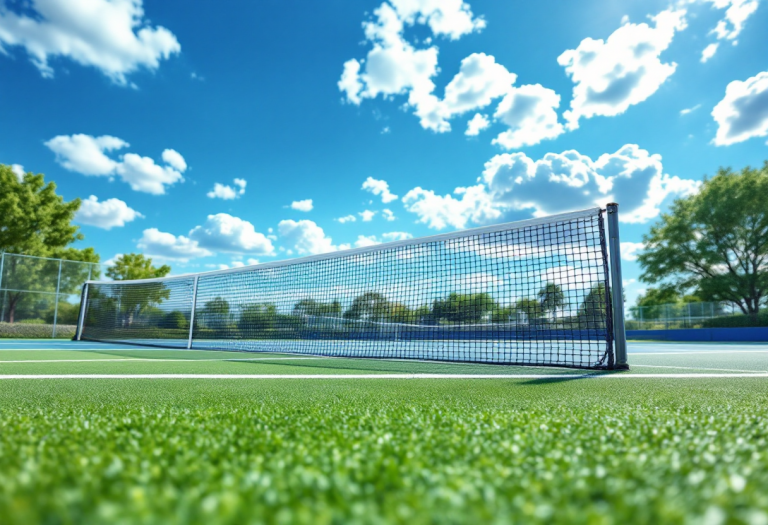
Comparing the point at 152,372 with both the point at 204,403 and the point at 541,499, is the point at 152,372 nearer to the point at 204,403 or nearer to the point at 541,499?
the point at 204,403

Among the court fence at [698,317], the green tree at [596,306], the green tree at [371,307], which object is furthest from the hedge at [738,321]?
the green tree at [596,306]

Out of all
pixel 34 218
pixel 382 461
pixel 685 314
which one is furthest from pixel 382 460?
pixel 685 314

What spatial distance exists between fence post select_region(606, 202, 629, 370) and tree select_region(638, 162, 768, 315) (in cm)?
3892

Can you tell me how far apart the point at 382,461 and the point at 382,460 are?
0.05 ft

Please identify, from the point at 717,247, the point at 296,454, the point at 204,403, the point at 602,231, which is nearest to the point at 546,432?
the point at 296,454

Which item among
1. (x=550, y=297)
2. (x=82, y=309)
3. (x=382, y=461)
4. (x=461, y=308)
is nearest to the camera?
(x=382, y=461)

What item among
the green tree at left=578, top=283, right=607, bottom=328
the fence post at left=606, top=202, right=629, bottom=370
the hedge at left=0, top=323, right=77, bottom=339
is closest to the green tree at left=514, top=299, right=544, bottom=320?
the green tree at left=578, top=283, right=607, bottom=328

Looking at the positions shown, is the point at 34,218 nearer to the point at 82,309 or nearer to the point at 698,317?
the point at 82,309

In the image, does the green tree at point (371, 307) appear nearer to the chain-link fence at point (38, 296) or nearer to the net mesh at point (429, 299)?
the net mesh at point (429, 299)

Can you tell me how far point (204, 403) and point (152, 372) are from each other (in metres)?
2.46

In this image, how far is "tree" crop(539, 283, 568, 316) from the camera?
6.32 meters

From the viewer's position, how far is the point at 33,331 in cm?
1811

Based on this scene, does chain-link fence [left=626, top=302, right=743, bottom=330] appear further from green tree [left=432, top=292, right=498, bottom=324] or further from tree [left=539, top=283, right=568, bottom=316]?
tree [left=539, top=283, right=568, bottom=316]

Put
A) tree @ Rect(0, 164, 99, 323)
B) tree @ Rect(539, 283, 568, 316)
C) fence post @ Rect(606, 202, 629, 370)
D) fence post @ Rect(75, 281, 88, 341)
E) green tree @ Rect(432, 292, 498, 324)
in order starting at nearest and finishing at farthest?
fence post @ Rect(606, 202, 629, 370)
tree @ Rect(539, 283, 568, 316)
green tree @ Rect(432, 292, 498, 324)
fence post @ Rect(75, 281, 88, 341)
tree @ Rect(0, 164, 99, 323)
